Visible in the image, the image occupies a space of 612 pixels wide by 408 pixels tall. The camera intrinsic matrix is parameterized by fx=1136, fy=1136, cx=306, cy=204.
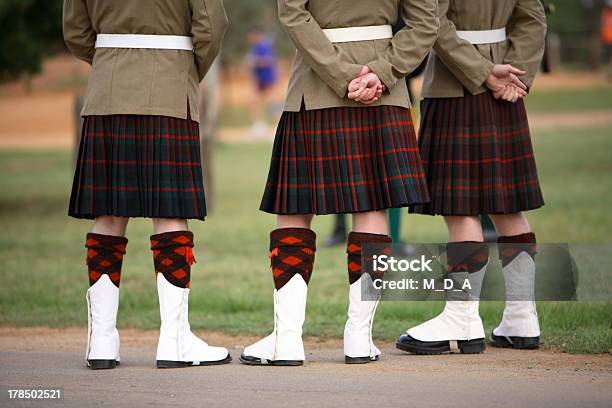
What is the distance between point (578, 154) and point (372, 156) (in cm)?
1343


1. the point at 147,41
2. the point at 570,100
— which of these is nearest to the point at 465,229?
the point at 147,41

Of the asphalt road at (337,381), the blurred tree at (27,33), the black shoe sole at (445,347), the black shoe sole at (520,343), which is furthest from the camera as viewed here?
the blurred tree at (27,33)

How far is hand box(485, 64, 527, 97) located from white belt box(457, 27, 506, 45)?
0.16 metres

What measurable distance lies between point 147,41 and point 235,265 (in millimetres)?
4102

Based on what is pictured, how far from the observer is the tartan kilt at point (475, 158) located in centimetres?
559

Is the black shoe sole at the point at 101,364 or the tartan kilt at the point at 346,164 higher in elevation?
the tartan kilt at the point at 346,164

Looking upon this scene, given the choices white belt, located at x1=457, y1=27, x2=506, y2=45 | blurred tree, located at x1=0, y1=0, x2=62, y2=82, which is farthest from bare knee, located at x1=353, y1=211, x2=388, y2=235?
blurred tree, located at x1=0, y1=0, x2=62, y2=82

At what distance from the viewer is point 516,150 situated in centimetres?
570

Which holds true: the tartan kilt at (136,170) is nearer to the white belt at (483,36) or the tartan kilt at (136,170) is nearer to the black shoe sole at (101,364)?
the black shoe sole at (101,364)

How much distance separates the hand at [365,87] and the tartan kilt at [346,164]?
100 millimetres

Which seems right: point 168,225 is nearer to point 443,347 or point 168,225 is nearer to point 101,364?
point 101,364

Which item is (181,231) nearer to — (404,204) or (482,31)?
(404,204)

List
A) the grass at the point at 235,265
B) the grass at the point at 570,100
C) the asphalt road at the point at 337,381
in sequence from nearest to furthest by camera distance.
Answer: the asphalt road at the point at 337,381, the grass at the point at 235,265, the grass at the point at 570,100

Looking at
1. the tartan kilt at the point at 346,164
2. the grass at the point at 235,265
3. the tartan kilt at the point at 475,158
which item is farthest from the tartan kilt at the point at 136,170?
the grass at the point at 235,265
